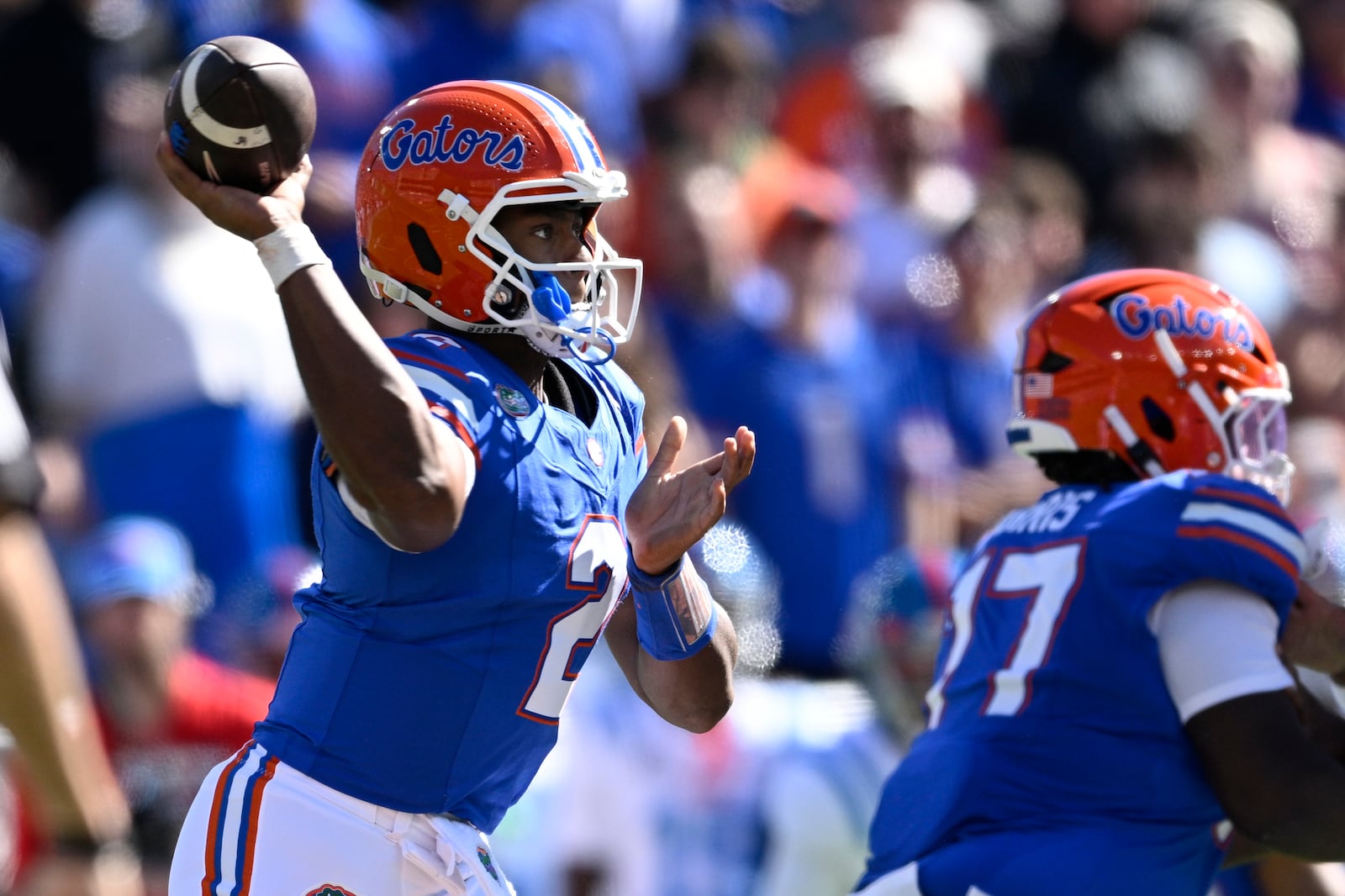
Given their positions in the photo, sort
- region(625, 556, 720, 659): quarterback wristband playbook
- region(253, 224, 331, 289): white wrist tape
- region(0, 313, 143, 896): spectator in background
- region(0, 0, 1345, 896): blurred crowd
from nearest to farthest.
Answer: region(253, 224, 331, 289): white wrist tape < region(625, 556, 720, 659): quarterback wristband playbook < region(0, 313, 143, 896): spectator in background < region(0, 0, 1345, 896): blurred crowd

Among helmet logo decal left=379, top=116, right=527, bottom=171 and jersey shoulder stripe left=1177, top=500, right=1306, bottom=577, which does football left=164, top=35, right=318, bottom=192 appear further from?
jersey shoulder stripe left=1177, top=500, right=1306, bottom=577

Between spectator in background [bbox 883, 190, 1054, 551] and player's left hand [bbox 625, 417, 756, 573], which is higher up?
player's left hand [bbox 625, 417, 756, 573]

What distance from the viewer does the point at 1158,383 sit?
4.00 m

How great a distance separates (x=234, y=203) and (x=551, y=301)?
1.98 ft

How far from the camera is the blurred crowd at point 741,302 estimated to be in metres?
6.26

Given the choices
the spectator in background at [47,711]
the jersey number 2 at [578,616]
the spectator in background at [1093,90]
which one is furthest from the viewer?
the spectator in background at [1093,90]

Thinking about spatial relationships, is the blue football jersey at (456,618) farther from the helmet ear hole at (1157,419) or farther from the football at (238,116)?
the helmet ear hole at (1157,419)

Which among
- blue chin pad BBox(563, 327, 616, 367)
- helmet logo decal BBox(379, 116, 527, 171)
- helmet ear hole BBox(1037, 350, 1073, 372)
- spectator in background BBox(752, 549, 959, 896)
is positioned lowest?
spectator in background BBox(752, 549, 959, 896)

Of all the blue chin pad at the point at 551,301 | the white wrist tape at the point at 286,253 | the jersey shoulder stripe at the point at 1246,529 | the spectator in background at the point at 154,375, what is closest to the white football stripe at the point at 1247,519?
the jersey shoulder stripe at the point at 1246,529

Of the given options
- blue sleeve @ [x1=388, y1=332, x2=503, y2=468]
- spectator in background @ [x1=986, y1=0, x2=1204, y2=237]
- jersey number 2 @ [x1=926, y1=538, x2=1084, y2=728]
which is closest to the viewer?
blue sleeve @ [x1=388, y1=332, x2=503, y2=468]

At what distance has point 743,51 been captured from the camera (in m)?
7.77

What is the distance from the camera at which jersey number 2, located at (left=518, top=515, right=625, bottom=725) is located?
3.23 metres

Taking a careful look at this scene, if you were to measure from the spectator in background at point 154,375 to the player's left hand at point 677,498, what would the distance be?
10.8 ft

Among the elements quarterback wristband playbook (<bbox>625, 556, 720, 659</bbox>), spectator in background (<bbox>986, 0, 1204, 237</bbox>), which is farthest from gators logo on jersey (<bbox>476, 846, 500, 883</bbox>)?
spectator in background (<bbox>986, 0, 1204, 237</bbox>)
